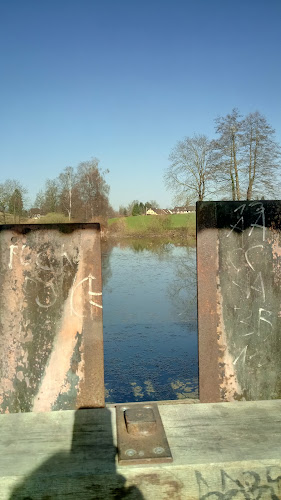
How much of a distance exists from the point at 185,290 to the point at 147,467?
11227 mm

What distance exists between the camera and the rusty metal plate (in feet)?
7.30

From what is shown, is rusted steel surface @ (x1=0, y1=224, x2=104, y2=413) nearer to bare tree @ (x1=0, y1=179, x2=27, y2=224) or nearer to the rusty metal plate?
the rusty metal plate

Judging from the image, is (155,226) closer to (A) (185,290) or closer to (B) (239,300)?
(A) (185,290)

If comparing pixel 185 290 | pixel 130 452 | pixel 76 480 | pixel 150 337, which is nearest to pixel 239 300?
pixel 130 452

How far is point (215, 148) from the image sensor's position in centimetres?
2217

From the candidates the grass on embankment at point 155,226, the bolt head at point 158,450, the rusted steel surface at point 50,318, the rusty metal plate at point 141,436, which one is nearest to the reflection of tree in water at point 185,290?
the rusted steel surface at point 50,318

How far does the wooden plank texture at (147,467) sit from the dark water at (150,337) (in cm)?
315

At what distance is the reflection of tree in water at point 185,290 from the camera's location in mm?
10758

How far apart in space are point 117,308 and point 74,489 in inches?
343

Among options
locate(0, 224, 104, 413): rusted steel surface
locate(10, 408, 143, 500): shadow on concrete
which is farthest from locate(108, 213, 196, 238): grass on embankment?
locate(10, 408, 143, 500): shadow on concrete

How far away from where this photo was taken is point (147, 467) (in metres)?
2.19

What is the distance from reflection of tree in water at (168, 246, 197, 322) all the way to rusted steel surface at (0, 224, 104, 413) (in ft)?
23.3

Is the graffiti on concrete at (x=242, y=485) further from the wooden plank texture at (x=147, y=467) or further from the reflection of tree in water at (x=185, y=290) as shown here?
the reflection of tree in water at (x=185, y=290)

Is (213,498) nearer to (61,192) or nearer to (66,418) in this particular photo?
(66,418)
